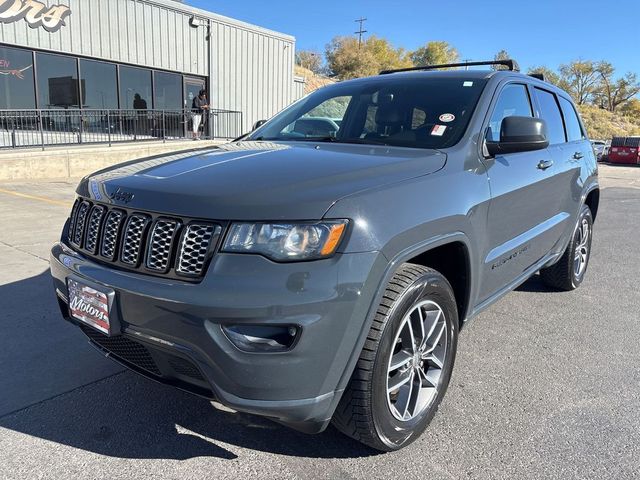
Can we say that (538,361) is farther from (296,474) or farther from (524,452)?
(296,474)

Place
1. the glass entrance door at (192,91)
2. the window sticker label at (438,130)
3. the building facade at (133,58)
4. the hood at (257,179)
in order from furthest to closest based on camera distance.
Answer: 1. the glass entrance door at (192,91)
2. the building facade at (133,58)
3. the window sticker label at (438,130)
4. the hood at (257,179)

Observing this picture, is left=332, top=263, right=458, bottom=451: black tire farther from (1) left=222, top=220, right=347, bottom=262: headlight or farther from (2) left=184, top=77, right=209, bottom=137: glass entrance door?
(2) left=184, top=77, right=209, bottom=137: glass entrance door

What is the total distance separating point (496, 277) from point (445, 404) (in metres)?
0.83

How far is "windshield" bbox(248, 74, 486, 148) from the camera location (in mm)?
3139

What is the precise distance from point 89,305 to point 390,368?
1379 millimetres

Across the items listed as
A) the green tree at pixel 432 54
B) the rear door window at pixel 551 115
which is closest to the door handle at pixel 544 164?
the rear door window at pixel 551 115

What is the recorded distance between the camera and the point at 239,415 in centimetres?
280

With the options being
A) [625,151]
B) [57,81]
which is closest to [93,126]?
[57,81]

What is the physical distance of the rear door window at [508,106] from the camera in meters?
3.27

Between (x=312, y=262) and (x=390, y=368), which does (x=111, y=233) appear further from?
(x=390, y=368)

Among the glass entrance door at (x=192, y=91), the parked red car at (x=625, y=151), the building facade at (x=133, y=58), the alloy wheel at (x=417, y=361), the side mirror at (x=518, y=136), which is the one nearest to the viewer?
the alloy wheel at (x=417, y=361)

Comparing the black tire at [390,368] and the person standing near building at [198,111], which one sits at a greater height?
the person standing near building at [198,111]

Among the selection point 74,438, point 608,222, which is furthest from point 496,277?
point 608,222

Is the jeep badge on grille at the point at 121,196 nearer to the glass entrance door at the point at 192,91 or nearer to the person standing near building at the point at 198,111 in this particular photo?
the person standing near building at the point at 198,111
